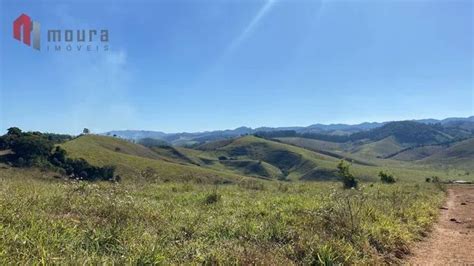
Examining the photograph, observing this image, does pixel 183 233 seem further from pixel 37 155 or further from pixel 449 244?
pixel 37 155

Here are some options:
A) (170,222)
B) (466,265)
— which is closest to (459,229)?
(466,265)

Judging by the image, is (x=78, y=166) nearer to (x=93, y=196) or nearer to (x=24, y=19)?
(x=24, y=19)

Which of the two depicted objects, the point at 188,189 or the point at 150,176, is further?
the point at 188,189

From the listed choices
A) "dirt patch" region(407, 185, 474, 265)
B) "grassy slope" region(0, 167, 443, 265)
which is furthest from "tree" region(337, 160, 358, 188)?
"grassy slope" region(0, 167, 443, 265)

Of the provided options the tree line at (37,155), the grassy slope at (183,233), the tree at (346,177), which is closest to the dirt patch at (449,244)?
the grassy slope at (183,233)

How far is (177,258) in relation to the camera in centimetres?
674

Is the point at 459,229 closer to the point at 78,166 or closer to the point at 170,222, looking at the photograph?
the point at 170,222

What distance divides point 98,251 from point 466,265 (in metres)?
7.81

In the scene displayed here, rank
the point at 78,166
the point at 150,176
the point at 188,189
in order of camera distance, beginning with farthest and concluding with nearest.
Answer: the point at 78,166 → the point at 188,189 → the point at 150,176

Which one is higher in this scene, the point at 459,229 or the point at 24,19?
the point at 24,19

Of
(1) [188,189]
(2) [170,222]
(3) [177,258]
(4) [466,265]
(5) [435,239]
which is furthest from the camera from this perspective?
(1) [188,189]

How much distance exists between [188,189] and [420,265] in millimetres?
13086

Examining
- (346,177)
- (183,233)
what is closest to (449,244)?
(183,233)

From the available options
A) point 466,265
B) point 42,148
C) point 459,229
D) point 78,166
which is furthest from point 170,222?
point 42,148
